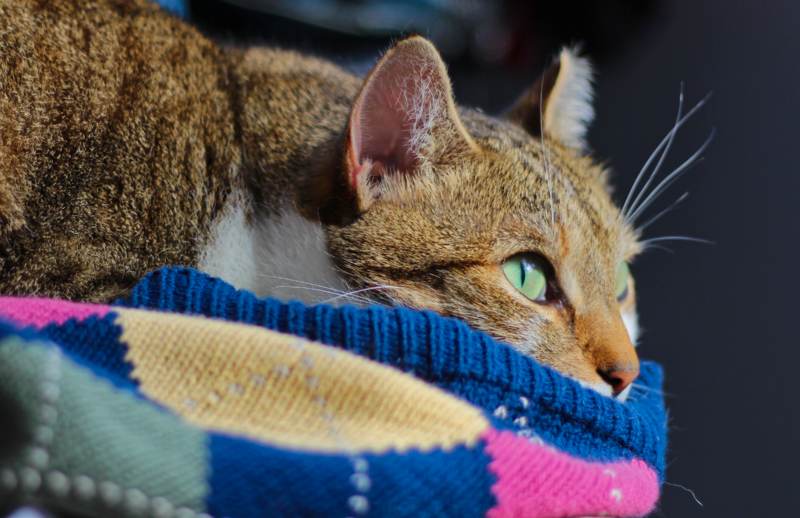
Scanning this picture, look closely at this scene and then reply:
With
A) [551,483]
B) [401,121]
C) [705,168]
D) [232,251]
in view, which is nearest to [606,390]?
[551,483]

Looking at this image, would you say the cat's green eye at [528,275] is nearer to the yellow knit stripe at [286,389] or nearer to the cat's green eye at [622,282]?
the cat's green eye at [622,282]

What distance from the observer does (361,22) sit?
221 centimetres

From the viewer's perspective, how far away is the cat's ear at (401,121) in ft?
3.36

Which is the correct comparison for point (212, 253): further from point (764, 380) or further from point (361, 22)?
point (764, 380)

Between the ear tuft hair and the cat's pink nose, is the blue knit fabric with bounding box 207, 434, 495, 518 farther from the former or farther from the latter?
the ear tuft hair

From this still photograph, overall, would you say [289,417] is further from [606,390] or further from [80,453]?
[606,390]

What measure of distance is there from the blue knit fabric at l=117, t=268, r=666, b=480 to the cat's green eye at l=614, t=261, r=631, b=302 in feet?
1.40

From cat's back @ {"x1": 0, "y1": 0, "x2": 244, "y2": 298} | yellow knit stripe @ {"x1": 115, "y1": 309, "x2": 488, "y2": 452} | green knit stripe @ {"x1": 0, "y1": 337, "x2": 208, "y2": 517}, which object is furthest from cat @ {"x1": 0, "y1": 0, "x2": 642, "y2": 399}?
green knit stripe @ {"x1": 0, "y1": 337, "x2": 208, "y2": 517}

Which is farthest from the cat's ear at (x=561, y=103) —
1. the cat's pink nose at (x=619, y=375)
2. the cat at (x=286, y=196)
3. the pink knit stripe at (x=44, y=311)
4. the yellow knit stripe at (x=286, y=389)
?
the pink knit stripe at (x=44, y=311)

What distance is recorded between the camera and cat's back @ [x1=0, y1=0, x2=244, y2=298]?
979mm

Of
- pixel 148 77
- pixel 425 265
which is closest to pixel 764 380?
pixel 425 265

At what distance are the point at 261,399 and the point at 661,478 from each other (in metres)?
0.52

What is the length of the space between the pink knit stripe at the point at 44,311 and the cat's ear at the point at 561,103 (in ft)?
2.76

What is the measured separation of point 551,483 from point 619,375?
0.33m
